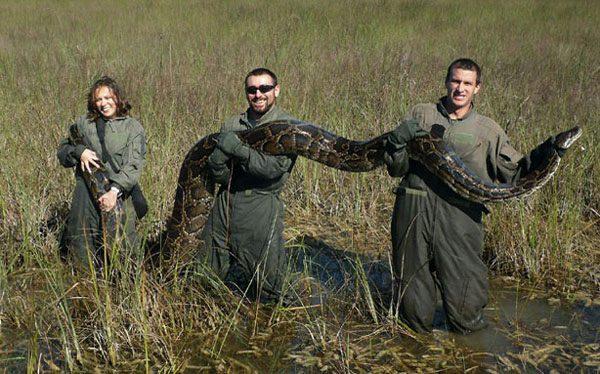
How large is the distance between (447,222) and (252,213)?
5.16 ft

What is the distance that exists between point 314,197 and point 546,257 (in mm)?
2882

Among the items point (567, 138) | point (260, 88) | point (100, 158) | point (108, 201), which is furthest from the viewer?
point (100, 158)

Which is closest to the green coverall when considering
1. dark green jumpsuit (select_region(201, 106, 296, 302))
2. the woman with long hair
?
the woman with long hair

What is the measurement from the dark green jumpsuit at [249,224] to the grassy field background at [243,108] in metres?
0.31

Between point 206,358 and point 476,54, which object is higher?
point 476,54

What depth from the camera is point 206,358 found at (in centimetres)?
447

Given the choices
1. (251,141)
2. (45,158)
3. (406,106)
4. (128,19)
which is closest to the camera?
(251,141)

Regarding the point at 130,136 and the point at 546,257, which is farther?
the point at 546,257

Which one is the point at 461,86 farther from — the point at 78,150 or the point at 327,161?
the point at 78,150

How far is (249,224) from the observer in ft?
16.0

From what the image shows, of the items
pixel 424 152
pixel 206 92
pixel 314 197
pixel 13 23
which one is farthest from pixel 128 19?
pixel 424 152

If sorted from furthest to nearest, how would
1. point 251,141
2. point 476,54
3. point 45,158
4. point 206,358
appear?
1. point 476,54
2. point 45,158
3. point 251,141
4. point 206,358

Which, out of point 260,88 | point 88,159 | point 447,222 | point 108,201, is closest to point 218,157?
point 260,88

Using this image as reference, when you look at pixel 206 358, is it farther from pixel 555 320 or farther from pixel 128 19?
pixel 128 19
